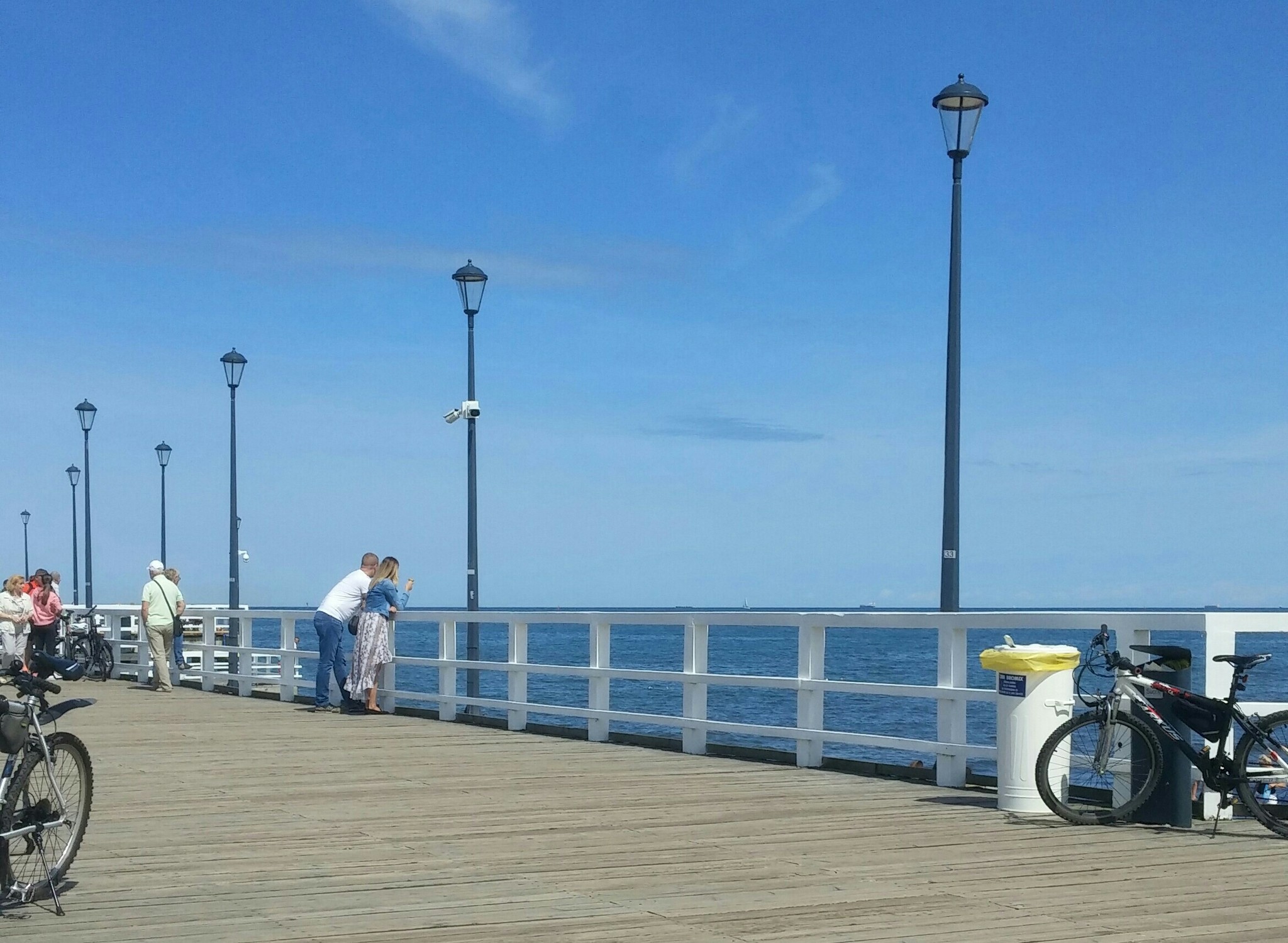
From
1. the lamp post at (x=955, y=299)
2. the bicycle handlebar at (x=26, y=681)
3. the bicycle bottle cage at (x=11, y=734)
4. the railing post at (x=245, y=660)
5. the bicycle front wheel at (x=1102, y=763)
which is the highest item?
the lamp post at (x=955, y=299)

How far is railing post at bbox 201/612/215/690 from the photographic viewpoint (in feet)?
77.0

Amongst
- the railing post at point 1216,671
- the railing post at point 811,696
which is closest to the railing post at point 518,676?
the railing post at point 811,696

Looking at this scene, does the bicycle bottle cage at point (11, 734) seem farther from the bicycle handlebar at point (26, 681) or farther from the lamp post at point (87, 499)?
the lamp post at point (87, 499)

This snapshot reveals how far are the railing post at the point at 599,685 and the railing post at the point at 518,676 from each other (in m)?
1.01

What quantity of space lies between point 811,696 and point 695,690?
4.58ft

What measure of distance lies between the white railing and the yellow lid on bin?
151 mm

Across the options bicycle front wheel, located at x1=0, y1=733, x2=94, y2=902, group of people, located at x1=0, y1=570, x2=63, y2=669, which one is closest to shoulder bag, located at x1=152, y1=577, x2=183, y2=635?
group of people, located at x1=0, y1=570, x2=63, y2=669

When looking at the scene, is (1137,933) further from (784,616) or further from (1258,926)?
(784,616)

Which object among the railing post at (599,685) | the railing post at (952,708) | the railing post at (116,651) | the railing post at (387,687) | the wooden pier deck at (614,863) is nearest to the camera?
the wooden pier deck at (614,863)

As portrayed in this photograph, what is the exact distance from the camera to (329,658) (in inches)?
707

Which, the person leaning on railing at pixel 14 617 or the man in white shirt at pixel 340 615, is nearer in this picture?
the man in white shirt at pixel 340 615

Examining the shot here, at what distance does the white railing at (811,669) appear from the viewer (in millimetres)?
8922

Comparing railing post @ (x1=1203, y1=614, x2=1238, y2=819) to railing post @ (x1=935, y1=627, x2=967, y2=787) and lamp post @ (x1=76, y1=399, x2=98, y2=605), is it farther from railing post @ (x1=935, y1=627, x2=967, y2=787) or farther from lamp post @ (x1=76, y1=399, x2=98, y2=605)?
lamp post @ (x1=76, y1=399, x2=98, y2=605)

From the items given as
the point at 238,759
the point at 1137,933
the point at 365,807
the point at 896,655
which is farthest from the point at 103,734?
the point at 896,655
